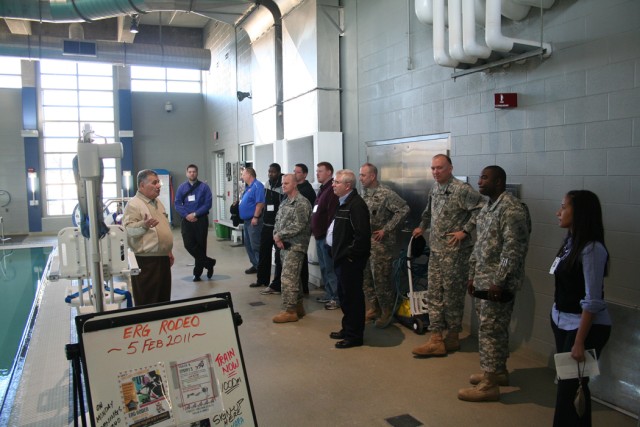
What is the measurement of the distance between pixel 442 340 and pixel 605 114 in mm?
2063

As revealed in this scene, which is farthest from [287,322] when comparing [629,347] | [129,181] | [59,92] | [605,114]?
[59,92]

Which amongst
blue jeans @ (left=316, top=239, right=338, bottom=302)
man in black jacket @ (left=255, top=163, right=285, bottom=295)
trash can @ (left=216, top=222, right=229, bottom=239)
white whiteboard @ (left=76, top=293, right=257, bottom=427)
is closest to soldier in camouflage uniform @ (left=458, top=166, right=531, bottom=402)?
white whiteboard @ (left=76, top=293, right=257, bottom=427)

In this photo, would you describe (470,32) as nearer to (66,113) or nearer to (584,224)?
(584,224)

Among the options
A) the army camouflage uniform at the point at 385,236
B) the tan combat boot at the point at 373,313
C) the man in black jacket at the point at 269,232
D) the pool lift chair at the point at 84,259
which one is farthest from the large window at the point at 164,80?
the pool lift chair at the point at 84,259

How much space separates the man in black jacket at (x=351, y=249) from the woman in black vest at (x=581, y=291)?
180cm

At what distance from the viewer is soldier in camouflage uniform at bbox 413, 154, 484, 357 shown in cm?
401

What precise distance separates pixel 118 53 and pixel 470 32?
9.81 meters

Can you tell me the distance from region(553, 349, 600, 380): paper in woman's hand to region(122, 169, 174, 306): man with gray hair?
3.03m

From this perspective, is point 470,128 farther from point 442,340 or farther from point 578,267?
point 578,267

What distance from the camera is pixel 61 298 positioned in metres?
5.76

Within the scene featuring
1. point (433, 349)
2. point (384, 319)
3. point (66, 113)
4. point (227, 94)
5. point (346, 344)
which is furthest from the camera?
point (66, 113)

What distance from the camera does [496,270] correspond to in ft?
10.3

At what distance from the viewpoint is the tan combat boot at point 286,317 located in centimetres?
505

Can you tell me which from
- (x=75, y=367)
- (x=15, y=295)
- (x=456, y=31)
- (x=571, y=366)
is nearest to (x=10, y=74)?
(x=15, y=295)
